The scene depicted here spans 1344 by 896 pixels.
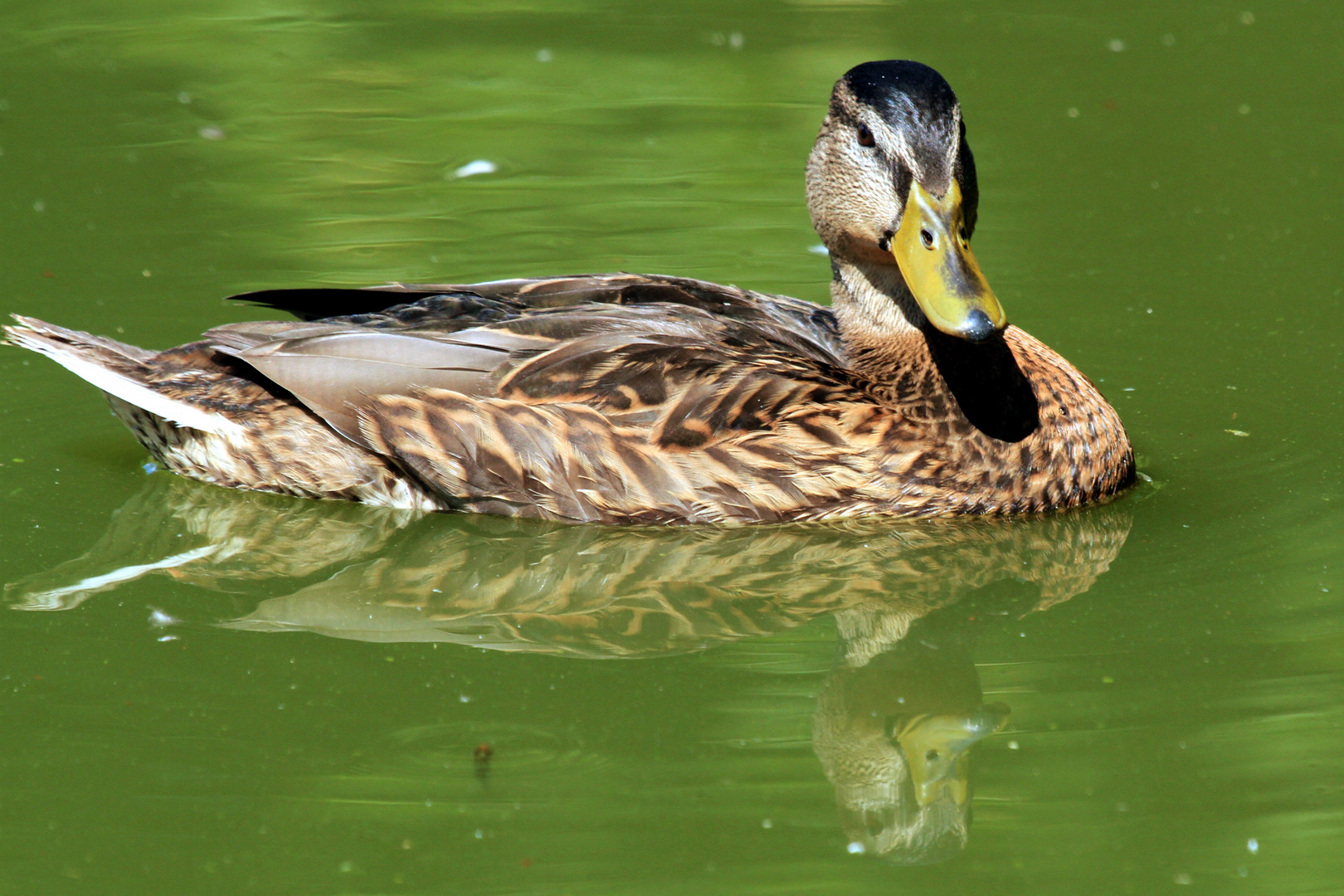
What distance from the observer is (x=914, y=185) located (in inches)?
252

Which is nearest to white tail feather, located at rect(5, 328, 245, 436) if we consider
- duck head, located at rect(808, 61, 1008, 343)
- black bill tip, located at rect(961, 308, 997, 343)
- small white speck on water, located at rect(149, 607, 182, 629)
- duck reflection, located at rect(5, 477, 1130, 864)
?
duck reflection, located at rect(5, 477, 1130, 864)

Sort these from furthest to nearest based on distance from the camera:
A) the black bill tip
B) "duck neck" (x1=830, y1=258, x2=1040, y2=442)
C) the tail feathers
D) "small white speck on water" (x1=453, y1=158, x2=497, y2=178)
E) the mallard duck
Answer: "small white speck on water" (x1=453, y1=158, x2=497, y2=178)
the tail feathers
"duck neck" (x1=830, y1=258, x2=1040, y2=442)
the mallard duck
the black bill tip

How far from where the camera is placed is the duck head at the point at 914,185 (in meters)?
6.33

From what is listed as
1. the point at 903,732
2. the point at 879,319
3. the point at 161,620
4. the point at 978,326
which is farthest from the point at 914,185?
the point at 161,620

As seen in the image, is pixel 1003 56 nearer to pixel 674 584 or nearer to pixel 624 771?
pixel 674 584

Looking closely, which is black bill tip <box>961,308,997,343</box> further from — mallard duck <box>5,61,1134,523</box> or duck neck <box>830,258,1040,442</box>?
duck neck <box>830,258,1040,442</box>

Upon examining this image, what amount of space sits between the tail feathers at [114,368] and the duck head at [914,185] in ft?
8.90

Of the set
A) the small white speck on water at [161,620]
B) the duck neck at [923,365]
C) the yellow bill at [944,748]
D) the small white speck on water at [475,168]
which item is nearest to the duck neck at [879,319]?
the duck neck at [923,365]

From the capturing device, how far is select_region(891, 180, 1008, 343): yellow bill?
6.33 m

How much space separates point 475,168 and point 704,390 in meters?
4.93

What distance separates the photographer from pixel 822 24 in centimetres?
1350

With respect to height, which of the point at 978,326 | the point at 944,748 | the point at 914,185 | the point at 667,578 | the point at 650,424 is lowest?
the point at 667,578

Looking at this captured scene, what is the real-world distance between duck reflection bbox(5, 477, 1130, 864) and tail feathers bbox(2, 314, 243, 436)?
0.35 meters

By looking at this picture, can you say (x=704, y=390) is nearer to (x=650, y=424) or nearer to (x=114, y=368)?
(x=650, y=424)
